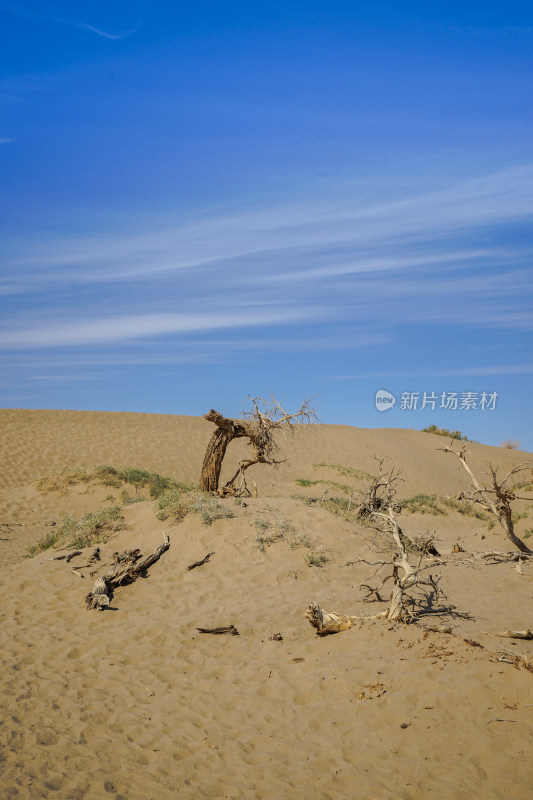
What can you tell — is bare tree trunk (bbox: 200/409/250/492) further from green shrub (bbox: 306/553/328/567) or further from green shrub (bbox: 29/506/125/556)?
green shrub (bbox: 306/553/328/567)

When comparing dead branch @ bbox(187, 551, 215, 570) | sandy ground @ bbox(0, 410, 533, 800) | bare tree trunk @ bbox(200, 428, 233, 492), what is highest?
bare tree trunk @ bbox(200, 428, 233, 492)

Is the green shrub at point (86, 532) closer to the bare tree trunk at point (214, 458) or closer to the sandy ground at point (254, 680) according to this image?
the sandy ground at point (254, 680)

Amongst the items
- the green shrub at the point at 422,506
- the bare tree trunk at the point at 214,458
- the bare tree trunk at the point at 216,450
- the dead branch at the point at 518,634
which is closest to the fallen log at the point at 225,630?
the dead branch at the point at 518,634

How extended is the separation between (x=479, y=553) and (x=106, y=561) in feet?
29.3

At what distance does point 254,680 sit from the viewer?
7535 millimetres

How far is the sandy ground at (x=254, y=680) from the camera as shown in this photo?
5.46 meters

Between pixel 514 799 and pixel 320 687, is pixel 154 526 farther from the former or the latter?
pixel 514 799

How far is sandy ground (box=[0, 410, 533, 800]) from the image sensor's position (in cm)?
546

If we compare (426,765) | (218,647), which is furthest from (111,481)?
(426,765)

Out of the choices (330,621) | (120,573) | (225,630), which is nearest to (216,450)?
(120,573)

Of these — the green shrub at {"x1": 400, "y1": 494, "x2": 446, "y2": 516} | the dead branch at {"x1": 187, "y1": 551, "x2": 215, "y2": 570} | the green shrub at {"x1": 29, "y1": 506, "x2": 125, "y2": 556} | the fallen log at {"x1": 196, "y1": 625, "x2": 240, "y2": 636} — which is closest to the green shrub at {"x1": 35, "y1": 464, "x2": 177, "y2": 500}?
the green shrub at {"x1": 29, "y1": 506, "x2": 125, "y2": 556}

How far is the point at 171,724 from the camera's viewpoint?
21.7 feet

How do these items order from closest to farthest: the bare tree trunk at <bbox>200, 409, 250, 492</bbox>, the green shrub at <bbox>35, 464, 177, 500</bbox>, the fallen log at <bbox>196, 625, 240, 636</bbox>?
the fallen log at <bbox>196, 625, 240, 636</bbox> → the bare tree trunk at <bbox>200, 409, 250, 492</bbox> → the green shrub at <bbox>35, 464, 177, 500</bbox>

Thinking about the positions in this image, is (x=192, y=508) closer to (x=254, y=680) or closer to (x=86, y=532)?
Answer: (x=86, y=532)
